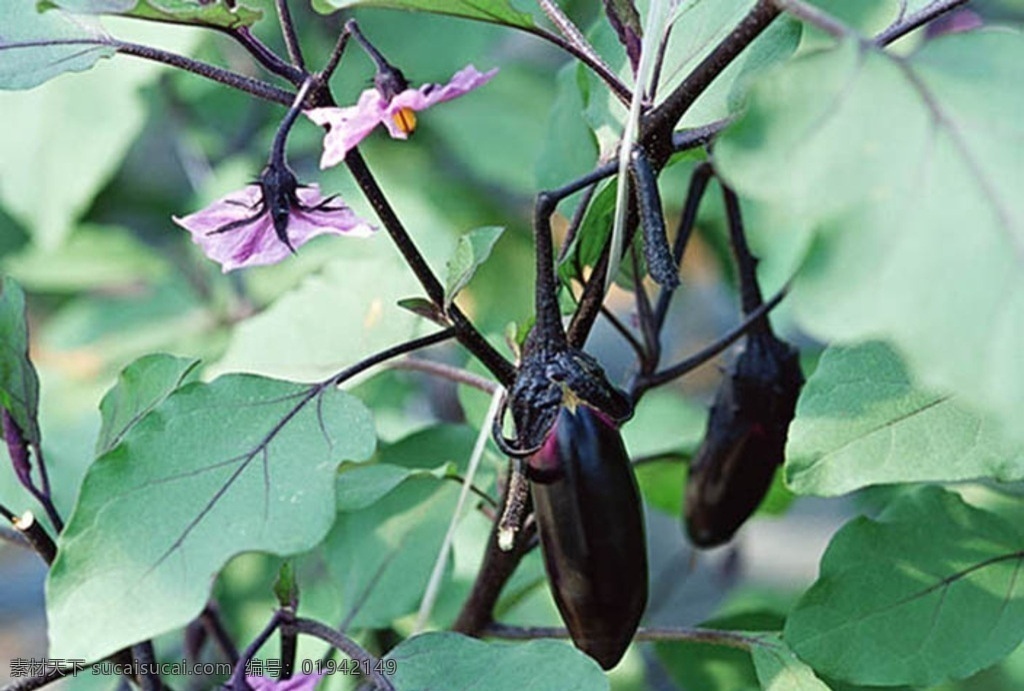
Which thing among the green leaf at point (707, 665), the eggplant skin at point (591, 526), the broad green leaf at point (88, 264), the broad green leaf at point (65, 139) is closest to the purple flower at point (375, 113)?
the eggplant skin at point (591, 526)

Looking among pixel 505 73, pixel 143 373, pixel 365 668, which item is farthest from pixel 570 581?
pixel 505 73

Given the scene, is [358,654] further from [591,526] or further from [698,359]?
[698,359]

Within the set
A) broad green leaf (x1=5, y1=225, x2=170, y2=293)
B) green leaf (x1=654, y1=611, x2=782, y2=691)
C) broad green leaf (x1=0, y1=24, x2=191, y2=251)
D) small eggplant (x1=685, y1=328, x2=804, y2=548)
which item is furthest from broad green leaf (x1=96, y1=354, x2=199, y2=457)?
broad green leaf (x1=5, y1=225, x2=170, y2=293)

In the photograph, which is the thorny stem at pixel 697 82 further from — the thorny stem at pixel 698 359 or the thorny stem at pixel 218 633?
the thorny stem at pixel 218 633

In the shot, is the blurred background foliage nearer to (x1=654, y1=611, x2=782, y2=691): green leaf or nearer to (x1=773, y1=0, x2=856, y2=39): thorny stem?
(x1=654, y1=611, x2=782, y2=691): green leaf

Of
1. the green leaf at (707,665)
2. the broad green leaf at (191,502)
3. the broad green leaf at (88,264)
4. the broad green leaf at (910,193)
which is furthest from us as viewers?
the broad green leaf at (88,264)

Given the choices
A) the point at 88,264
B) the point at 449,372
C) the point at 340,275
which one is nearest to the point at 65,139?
the point at 88,264
